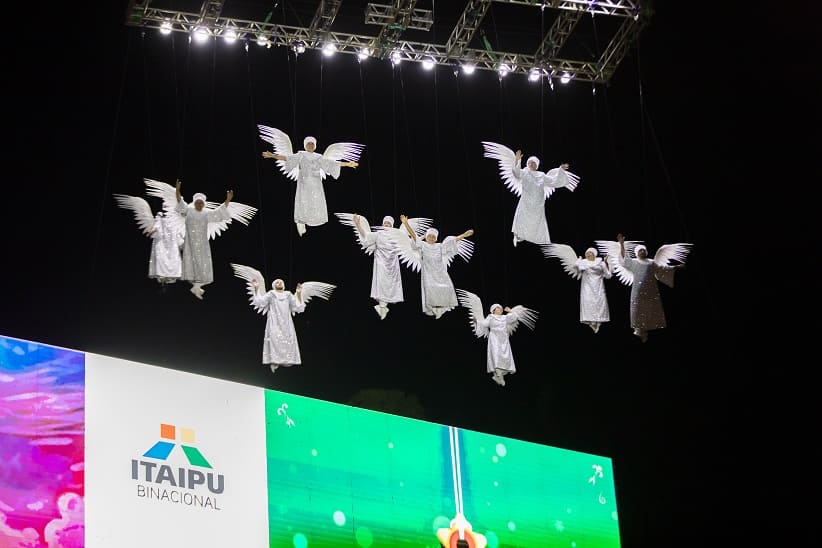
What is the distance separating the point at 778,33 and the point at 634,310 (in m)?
3.66

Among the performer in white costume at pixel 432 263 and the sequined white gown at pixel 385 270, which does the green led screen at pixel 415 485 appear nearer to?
the performer in white costume at pixel 432 263

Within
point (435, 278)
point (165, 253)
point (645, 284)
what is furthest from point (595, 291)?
point (165, 253)

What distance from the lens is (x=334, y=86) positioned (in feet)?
48.0

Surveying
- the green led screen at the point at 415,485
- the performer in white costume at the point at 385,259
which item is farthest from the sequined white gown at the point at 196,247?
the green led screen at the point at 415,485

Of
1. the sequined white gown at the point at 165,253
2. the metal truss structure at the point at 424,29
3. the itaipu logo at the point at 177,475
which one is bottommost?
the itaipu logo at the point at 177,475

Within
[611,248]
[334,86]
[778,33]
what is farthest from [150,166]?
[778,33]

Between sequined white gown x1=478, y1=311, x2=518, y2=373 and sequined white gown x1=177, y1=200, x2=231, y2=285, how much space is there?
9.34 feet

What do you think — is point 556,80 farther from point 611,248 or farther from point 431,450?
point 431,450

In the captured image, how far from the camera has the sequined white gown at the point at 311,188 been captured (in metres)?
13.0

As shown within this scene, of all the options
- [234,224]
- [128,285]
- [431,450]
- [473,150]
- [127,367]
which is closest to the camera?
[127,367]

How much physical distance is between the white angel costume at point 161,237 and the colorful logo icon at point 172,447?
191 cm

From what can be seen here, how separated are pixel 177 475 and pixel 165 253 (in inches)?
94.0

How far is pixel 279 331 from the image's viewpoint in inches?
503

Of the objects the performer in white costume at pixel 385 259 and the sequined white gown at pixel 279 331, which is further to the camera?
the performer in white costume at pixel 385 259
